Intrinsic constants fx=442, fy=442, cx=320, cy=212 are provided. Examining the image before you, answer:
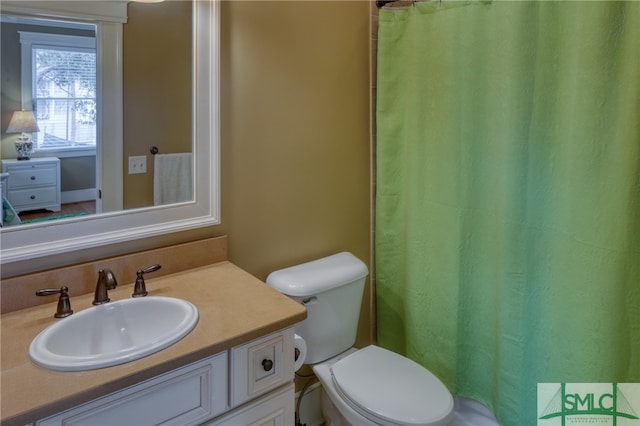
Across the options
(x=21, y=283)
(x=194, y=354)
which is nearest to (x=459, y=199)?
(x=194, y=354)

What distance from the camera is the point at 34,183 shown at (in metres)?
1.33

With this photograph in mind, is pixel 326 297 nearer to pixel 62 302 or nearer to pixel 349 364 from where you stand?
pixel 349 364

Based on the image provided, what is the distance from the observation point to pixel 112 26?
4.61 feet

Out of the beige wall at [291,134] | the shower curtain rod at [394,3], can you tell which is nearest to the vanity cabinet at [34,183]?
the beige wall at [291,134]

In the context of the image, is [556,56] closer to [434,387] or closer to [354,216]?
[354,216]

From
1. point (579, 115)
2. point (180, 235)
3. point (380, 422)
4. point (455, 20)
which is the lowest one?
point (380, 422)

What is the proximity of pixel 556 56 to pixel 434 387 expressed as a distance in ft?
3.87

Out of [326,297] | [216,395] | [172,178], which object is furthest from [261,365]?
Result: [172,178]

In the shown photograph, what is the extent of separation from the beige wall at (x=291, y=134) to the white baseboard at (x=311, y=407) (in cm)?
62

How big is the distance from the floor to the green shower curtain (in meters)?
1.21

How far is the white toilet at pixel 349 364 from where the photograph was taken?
58.2 inches

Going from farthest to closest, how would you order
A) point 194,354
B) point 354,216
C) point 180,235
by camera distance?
1. point 354,216
2. point 180,235
3. point 194,354

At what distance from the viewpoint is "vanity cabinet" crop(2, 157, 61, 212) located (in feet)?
4.28

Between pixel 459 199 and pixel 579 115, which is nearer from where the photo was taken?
pixel 579 115
